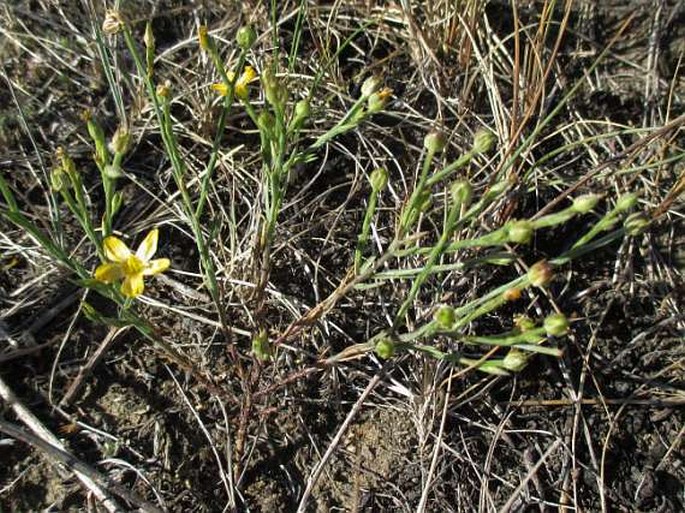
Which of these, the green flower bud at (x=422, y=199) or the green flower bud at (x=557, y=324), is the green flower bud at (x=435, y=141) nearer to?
the green flower bud at (x=422, y=199)

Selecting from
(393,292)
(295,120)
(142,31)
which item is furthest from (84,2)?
(393,292)

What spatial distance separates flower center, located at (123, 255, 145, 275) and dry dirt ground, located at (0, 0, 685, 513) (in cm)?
14

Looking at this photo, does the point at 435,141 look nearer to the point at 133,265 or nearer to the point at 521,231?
the point at 521,231

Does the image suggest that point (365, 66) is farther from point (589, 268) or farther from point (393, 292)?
point (589, 268)

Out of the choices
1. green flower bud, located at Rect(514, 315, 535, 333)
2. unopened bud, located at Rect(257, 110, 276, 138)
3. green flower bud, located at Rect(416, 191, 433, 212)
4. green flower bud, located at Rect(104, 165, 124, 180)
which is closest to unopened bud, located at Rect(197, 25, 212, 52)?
unopened bud, located at Rect(257, 110, 276, 138)

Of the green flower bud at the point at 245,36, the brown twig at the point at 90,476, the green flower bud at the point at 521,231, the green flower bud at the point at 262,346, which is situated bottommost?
the brown twig at the point at 90,476

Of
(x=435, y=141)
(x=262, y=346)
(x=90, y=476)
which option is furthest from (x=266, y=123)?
(x=90, y=476)

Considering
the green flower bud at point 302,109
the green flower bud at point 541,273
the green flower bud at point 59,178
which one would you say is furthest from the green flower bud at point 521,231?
the green flower bud at point 59,178

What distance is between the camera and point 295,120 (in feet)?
5.21

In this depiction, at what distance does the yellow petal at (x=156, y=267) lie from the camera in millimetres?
1544

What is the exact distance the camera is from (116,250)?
5.27ft

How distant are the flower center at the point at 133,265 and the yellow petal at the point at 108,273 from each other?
0.25 ft

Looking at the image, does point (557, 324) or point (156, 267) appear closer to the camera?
point (557, 324)

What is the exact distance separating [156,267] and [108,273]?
0.14 meters
